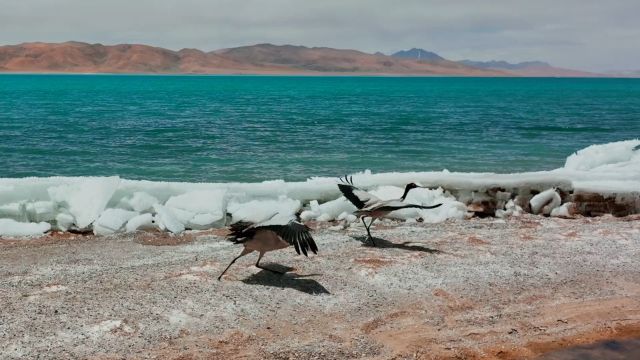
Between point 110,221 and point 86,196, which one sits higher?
point 86,196

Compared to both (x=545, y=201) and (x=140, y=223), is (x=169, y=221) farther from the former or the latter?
(x=545, y=201)

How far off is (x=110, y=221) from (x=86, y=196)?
1258 mm

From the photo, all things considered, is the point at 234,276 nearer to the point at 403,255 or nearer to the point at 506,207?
the point at 403,255

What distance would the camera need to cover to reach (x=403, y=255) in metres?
9.09

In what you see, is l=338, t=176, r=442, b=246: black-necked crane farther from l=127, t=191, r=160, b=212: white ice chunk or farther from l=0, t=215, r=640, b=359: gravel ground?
l=127, t=191, r=160, b=212: white ice chunk

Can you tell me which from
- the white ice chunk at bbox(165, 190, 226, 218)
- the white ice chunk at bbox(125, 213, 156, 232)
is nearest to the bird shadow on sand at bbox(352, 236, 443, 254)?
the white ice chunk at bbox(165, 190, 226, 218)

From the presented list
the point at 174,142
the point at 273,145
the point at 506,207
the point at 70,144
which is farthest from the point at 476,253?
the point at 70,144

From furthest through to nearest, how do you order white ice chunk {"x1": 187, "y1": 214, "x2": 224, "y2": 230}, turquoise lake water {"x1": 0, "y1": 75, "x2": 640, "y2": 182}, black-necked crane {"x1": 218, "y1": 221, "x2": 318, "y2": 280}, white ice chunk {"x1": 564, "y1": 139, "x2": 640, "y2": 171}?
turquoise lake water {"x1": 0, "y1": 75, "x2": 640, "y2": 182} < white ice chunk {"x1": 564, "y1": 139, "x2": 640, "y2": 171} < white ice chunk {"x1": 187, "y1": 214, "x2": 224, "y2": 230} < black-necked crane {"x1": 218, "y1": 221, "x2": 318, "y2": 280}

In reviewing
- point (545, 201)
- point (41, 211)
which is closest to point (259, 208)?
point (41, 211)

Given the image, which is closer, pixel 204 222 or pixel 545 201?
pixel 204 222

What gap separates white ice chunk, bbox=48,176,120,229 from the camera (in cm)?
1167

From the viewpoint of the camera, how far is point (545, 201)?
12945mm

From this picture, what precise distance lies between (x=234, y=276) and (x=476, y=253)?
11.7 ft

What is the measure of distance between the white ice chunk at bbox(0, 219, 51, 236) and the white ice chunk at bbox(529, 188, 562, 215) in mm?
9427
